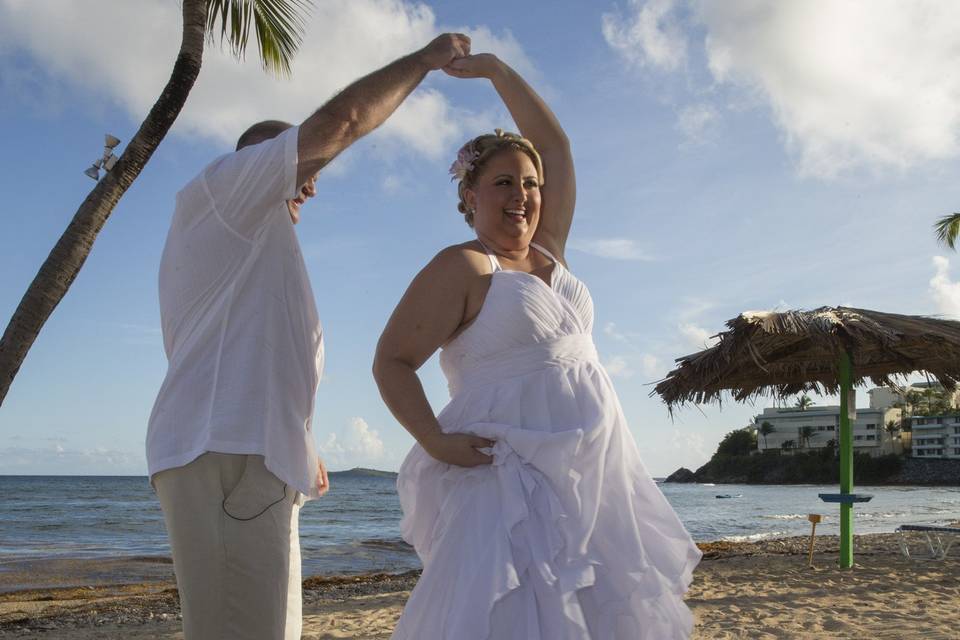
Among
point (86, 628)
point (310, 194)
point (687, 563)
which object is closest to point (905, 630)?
point (687, 563)

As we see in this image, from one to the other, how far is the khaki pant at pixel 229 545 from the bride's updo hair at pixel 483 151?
1.17 metres

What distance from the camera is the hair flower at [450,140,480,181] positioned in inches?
102

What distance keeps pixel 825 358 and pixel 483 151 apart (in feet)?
27.6

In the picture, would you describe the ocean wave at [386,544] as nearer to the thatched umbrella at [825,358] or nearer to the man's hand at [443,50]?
the thatched umbrella at [825,358]

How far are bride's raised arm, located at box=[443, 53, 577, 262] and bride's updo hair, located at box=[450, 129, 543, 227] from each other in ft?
0.46

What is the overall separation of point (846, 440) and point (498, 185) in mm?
8542

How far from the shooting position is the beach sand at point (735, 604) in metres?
6.64

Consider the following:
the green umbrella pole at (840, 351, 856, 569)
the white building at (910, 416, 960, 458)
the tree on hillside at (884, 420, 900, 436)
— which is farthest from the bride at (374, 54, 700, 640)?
the tree on hillside at (884, 420, 900, 436)

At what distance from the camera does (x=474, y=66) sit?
2.70m

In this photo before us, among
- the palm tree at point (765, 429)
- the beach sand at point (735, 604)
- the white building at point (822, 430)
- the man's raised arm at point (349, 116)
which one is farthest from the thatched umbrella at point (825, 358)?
the palm tree at point (765, 429)

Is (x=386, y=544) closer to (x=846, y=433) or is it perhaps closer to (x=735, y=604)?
(x=846, y=433)

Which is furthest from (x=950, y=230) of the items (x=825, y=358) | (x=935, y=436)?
(x=935, y=436)

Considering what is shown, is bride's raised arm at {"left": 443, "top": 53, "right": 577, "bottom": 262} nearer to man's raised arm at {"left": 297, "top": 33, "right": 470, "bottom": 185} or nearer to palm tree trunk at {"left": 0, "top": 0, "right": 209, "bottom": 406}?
man's raised arm at {"left": 297, "top": 33, "right": 470, "bottom": 185}

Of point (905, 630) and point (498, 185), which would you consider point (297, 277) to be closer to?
point (498, 185)
